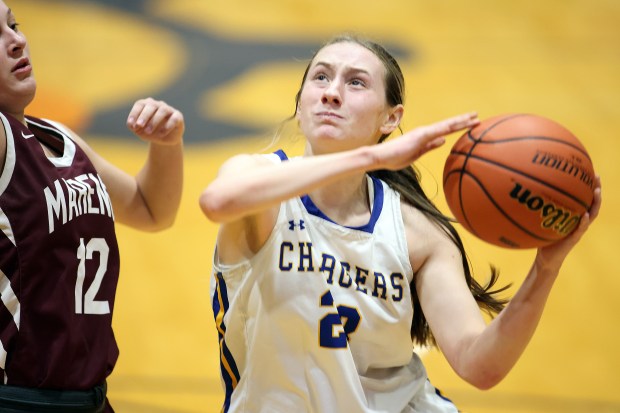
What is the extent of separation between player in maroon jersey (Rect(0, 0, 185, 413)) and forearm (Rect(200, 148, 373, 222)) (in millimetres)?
664

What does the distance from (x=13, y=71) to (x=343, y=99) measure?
121cm

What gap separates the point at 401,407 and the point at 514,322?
63 cm

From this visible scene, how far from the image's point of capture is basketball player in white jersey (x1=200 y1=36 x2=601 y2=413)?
10.1 feet

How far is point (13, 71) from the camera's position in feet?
10.5

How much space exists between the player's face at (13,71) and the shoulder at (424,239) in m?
1.50

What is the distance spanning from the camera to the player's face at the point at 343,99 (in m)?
3.19

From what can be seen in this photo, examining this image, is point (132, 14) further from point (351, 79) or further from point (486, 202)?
point (486, 202)

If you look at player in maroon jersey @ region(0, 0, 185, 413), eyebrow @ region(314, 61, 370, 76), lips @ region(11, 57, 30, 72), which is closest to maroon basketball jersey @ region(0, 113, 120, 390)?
player in maroon jersey @ region(0, 0, 185, 413)

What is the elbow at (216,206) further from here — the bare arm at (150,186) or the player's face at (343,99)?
the bare arm at (150,186)

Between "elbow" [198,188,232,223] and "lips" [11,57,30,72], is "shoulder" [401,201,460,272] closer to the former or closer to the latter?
"elbow" [198,188,232,223]

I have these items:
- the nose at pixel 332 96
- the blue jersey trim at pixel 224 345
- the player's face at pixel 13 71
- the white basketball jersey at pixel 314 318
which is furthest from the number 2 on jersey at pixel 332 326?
the player's face at pixel 13 71

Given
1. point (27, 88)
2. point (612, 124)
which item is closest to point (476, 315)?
point (27, 88)

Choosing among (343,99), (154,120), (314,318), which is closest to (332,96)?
(343,99)

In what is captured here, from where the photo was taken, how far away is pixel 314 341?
10.1 feet
